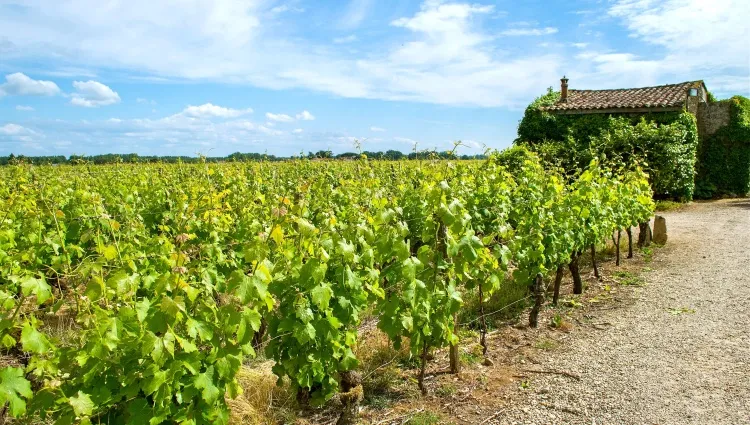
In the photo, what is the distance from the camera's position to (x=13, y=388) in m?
1.96

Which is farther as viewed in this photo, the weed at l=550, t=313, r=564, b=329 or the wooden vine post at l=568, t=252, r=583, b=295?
the wooden vine post at l=568, t=252, r=583, b=295

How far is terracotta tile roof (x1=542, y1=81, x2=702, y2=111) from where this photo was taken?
51.5 feet

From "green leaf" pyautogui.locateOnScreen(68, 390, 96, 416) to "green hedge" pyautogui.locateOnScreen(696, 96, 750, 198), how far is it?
17.8 m

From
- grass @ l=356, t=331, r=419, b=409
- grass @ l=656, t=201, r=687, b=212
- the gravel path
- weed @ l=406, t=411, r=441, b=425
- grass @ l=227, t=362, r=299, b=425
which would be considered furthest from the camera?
grass @ l=656, t=201, r=687, b=212

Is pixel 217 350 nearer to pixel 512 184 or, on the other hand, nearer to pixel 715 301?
pixel 512 184

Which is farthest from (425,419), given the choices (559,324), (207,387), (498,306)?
(498,306)

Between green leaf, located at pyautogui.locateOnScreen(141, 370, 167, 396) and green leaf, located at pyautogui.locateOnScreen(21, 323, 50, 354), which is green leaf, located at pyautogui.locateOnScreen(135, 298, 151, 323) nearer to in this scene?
green leaf, located at pyautogui.locateOnScreen(141, 370, 167, 396)

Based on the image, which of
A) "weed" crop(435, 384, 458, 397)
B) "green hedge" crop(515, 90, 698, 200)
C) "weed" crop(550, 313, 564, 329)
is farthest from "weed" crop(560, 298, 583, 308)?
"green hedge" crop(515, 90, 698, 200)

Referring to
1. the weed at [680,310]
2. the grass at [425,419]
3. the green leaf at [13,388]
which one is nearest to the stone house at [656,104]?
the weed at [680,310]

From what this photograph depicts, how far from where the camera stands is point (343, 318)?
10.7ft

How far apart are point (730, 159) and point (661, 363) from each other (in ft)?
49.1

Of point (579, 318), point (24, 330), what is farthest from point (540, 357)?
point (24, 330)

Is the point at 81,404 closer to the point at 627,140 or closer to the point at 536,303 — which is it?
the point at 536,303

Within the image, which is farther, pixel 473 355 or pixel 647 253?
pixel 647 253
